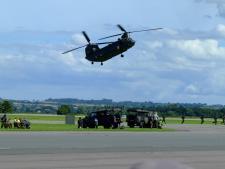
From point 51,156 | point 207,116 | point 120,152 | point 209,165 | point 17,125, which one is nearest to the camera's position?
point 209,165

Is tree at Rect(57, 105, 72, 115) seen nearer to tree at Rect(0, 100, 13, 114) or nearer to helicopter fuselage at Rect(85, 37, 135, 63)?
tree at Rect(0, 100, 13, 114)

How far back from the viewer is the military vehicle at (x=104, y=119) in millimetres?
53062

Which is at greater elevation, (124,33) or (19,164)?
(124,33)

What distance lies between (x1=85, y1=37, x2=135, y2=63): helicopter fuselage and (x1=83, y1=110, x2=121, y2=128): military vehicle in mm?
10512

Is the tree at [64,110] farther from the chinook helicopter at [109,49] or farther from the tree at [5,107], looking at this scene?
the chinook helicopter at [109,49]

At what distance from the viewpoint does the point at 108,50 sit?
64.6 m

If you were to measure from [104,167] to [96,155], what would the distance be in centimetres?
453

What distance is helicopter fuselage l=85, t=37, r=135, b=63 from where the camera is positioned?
207 feet

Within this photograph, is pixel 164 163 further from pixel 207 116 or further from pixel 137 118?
pixel 207 116

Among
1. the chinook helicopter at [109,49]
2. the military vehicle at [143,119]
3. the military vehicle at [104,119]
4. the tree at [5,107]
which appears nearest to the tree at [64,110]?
the tree at [5,107]

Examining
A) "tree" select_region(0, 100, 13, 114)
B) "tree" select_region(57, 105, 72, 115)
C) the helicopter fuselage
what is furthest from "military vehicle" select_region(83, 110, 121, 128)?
"tree" select_region(57, 105, 72, 115)

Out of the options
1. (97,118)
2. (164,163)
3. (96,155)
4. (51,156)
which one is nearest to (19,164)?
(51,156)

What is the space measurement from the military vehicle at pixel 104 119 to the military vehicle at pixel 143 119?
11.6 feet

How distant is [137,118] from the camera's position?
5728 centimetres
